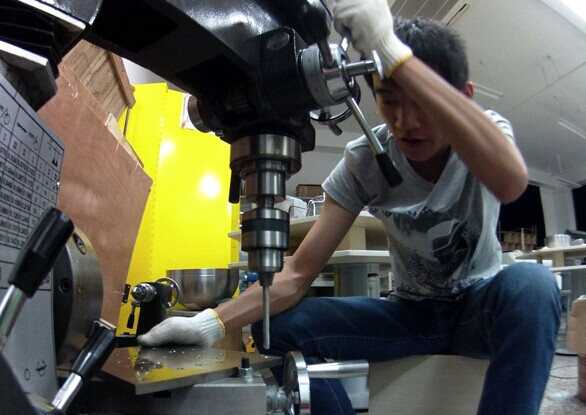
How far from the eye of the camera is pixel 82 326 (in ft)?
1.40

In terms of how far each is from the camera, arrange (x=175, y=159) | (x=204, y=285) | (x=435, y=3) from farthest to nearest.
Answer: (x=175, y=159), (x=435, y=3), (x=204, y=285)

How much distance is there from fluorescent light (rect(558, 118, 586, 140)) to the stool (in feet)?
17.3

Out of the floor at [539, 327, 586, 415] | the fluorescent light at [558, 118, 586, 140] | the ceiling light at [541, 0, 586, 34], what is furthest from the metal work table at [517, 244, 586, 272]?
the fluorescent light at [558, 118, 586, 140]

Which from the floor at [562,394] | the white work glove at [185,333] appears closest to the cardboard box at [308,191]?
the floor at [562,394]

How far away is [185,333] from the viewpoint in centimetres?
78

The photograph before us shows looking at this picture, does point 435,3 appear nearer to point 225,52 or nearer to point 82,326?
point 225,52

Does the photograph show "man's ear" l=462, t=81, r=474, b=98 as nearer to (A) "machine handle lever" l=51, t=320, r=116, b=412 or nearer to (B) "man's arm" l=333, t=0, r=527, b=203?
(B) "man's arm" l=333, t=0, r=527, b=203

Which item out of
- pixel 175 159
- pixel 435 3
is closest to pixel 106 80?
pixel 175 159

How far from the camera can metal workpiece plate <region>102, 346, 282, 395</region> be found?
39 cm

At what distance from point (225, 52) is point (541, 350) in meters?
0.65

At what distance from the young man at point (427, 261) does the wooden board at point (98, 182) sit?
1.11 ft

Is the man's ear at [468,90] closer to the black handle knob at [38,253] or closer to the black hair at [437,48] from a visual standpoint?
the black hair at [437,48]

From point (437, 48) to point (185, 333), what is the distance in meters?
0.74

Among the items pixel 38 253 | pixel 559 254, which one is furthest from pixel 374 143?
pixel 559 254
